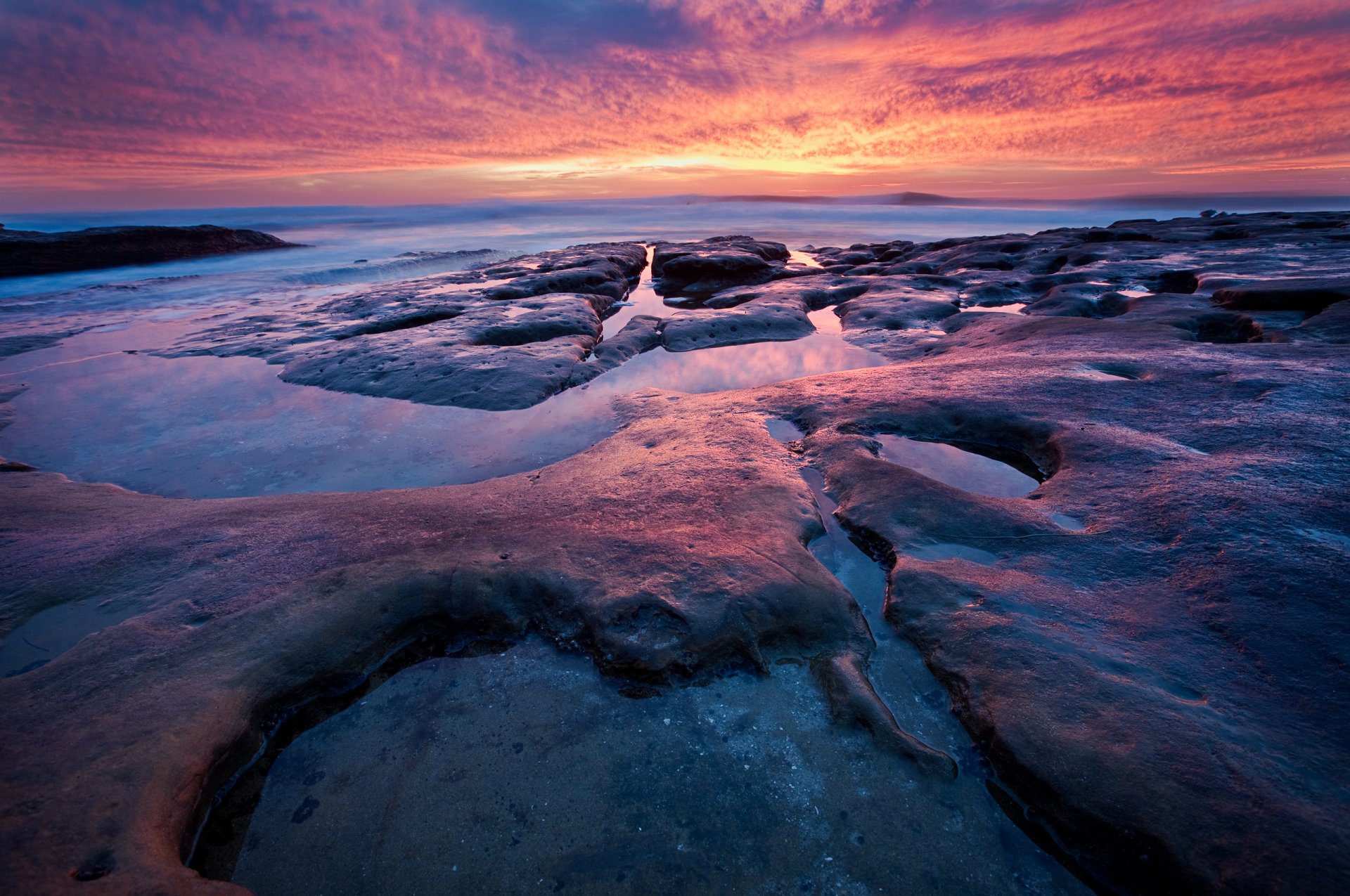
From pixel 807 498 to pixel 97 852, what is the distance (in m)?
3.32

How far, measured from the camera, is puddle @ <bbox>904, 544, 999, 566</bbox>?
2.96 meters

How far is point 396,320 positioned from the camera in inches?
358

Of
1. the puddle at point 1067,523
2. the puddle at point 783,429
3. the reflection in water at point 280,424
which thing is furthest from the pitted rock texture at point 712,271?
the puddle at point 1067,523

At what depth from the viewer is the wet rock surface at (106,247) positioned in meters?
16.6

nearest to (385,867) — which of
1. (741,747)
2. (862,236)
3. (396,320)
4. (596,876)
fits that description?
(596,876)

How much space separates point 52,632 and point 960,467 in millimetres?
5207

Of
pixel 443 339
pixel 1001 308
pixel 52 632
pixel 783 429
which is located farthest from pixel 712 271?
pixel 52 632

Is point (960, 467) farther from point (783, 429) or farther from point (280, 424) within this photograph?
point (280, 424)

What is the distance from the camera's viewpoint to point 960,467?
13.5 feet

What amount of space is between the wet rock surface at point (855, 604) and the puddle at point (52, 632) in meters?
0.07

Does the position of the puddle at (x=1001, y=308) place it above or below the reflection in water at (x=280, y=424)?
above

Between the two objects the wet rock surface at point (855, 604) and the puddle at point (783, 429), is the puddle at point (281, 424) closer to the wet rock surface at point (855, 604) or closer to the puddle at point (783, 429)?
the wet rock surface at point (855, 604)

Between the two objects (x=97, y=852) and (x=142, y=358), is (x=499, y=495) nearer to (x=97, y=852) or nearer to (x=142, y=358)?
(x=97, y=852)

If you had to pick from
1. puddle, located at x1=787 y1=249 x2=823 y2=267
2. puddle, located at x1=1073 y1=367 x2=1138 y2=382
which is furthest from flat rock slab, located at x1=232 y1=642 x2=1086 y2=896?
puddle, located at x1=787 y1=249 x2=823 y2=267
